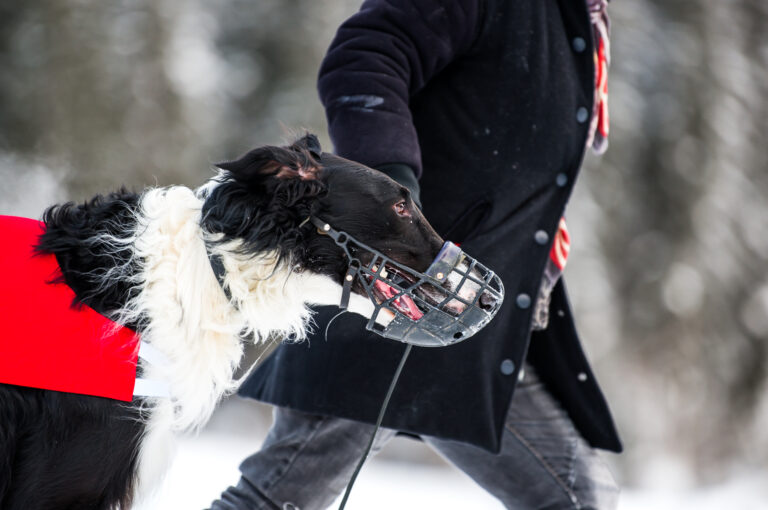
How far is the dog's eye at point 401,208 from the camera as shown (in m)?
1.74

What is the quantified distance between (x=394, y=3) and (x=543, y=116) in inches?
19.7

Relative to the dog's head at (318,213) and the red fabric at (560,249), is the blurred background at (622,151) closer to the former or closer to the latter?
the red fabric at (560,249)

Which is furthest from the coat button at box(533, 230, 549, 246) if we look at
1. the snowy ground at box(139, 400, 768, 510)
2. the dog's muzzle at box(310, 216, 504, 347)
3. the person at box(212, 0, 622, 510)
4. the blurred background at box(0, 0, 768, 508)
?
the blurred background at box(0, 0, 768, 508)

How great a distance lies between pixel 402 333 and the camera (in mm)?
1680

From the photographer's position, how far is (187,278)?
166cm

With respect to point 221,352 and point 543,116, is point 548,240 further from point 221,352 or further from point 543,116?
point 221,352

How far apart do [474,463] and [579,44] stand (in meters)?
1.19

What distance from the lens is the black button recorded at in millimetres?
1979

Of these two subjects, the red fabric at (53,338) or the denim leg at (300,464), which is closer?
the red fabric at (53,338)

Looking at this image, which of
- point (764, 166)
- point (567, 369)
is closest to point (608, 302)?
point (764, 166)

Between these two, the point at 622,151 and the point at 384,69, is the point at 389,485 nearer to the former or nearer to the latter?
the point at 622,151

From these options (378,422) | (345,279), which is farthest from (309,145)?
(378,422)

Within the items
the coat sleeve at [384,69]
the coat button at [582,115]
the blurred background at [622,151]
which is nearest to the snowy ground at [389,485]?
the blurred background at [622,151]

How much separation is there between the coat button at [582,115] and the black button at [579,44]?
0.17m
